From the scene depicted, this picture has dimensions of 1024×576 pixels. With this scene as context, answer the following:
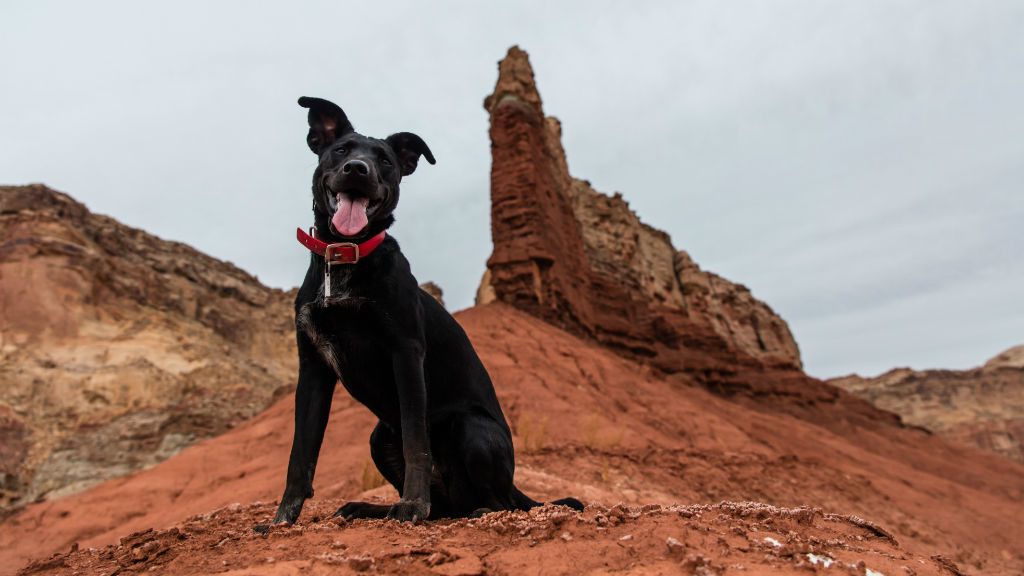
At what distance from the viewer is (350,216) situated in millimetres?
3414

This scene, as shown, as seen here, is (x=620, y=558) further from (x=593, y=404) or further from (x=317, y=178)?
(x=593, y=404)

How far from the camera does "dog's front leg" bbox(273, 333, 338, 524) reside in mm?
3473

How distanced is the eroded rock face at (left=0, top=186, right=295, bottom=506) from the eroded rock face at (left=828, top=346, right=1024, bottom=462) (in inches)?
1562

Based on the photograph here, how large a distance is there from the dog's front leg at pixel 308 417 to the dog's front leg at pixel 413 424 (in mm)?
468

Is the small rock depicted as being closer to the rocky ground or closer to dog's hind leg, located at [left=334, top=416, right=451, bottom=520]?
the rocky ground

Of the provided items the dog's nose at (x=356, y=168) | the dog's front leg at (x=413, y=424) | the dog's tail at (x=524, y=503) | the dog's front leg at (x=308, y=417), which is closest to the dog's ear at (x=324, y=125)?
the dog's nose at (x=356, y=168)

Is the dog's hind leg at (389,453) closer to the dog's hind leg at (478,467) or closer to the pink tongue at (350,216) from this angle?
the dog's hind leg at (478,467)

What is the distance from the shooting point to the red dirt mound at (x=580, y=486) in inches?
105

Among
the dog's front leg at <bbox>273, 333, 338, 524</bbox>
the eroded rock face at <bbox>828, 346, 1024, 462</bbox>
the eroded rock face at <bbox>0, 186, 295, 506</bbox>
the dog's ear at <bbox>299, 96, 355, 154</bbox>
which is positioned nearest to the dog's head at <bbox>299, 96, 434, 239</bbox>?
the dog's ear at <bbox>299, 96, 355, 154</bbox>

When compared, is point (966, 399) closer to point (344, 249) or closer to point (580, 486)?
point (580, 486)

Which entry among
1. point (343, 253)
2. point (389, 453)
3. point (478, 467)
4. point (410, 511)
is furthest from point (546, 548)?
point (343, 253)

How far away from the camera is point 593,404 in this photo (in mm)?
13172

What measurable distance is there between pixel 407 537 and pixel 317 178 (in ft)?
6.43

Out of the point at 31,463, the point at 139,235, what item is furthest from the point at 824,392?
the point at 139,235
